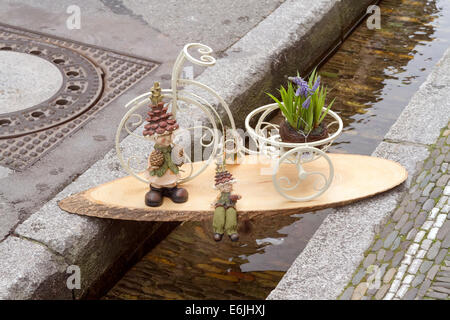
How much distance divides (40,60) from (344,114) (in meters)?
2.65

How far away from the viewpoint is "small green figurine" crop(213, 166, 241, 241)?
3.98 meters

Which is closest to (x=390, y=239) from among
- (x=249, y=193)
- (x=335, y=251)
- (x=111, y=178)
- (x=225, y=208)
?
(x=335, y=251)

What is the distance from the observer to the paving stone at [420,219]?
4.25 metres

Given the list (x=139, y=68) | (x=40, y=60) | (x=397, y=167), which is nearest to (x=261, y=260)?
(x=397, y=167)

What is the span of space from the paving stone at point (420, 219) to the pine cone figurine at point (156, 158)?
62.5 inches

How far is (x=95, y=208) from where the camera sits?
415 centimetres

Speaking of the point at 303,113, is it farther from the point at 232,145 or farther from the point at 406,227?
the point at 406,227

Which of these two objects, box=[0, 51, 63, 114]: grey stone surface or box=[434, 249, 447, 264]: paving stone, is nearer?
box=[434, 249, 447, 264]: paving stone

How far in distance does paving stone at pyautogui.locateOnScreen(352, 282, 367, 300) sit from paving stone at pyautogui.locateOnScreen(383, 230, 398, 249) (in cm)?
36

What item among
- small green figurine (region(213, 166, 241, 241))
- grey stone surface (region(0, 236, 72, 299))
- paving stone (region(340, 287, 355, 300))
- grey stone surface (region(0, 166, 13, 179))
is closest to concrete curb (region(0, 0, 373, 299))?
grey stone surface (region(0, 236, 72, 299))

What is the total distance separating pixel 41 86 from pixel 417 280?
335cm

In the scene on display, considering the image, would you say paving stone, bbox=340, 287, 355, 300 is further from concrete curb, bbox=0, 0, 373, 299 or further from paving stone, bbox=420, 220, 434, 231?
concrete curb, bbox=0, 0, 373, 299

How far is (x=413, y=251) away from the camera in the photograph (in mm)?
4059

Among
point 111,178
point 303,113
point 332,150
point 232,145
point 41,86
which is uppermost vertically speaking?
point 303,113
